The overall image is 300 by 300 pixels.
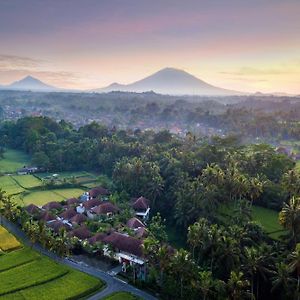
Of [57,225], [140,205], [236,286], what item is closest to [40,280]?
[57,225]

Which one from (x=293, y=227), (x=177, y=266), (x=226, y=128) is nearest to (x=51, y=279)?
(x=177, y=266)

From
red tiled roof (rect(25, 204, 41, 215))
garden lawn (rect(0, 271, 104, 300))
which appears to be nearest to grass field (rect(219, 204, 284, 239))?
garden lawn (rect(0, 271, 104, 300))

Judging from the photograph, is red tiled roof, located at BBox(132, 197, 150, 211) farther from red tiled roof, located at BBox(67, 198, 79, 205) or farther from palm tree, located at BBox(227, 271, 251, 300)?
palm tree, located at BBox(227, 271, 251, 300)

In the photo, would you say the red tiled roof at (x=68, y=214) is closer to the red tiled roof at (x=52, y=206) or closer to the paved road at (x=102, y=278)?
the red tiled roof at (x=52, y=206)

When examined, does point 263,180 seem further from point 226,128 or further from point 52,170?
point 226,128

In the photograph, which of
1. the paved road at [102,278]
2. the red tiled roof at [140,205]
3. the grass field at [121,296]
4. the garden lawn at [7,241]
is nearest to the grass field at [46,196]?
the red tiled roof at [140,205]
